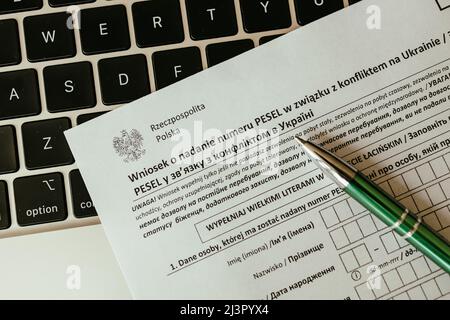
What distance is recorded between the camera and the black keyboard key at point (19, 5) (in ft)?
1.44

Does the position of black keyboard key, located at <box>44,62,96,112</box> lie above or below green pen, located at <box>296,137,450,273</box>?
above

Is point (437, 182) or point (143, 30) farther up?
point (143, 30)

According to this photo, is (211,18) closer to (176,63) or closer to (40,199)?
(176,63)

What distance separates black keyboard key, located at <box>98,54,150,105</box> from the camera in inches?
17.1

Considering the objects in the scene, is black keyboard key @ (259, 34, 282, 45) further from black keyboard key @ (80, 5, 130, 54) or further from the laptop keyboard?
black keyboard key @ (80, 5, 130, 54)

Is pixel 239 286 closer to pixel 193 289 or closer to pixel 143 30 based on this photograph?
pixel 193 289

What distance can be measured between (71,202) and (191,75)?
145mm

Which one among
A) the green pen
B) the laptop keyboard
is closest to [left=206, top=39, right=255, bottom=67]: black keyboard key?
the laptop keyboard

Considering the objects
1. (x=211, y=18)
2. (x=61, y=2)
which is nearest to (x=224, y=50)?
(x=211, y=18)

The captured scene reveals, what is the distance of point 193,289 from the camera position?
44 centimetres

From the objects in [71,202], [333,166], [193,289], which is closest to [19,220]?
[71,202]

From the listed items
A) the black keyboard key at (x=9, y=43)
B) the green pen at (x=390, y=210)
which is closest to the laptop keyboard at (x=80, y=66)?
the black keyboard key at (x=9, y=43)

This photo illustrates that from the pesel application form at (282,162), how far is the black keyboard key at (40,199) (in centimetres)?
3

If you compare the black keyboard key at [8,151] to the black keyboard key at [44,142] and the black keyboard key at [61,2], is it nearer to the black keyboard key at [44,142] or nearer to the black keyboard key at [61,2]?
the black keyboard key at [44,142]
